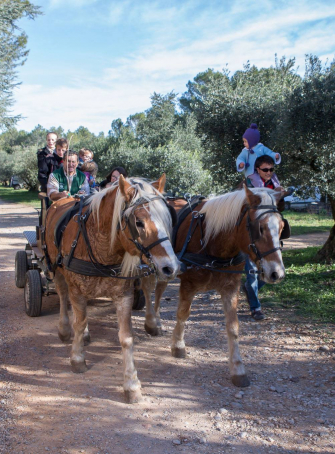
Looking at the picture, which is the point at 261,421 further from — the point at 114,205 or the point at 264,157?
the point at 264,157

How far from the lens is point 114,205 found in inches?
131

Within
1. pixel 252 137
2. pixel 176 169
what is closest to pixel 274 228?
pixel 252 137

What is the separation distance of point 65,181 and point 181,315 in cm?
257

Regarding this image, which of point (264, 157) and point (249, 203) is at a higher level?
point (264, 157)

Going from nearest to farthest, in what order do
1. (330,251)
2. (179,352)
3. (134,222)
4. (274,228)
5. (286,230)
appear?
(134,222), (274,228), (286,230), (179,352), (330,251)

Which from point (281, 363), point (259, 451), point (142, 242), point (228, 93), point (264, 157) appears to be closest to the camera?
point (259, 451)

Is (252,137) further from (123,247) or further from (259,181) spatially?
(123,247)

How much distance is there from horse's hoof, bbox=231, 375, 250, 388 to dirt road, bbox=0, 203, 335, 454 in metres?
0.06

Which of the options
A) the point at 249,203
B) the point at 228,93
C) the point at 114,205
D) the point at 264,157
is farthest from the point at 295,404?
the point at 228,93

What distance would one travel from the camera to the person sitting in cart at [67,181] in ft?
16.8

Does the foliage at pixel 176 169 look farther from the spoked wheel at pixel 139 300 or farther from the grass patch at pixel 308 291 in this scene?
the spoked wheel at pixel 139 300

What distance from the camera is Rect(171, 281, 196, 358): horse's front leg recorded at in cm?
407

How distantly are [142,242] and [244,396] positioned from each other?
1.80 metres

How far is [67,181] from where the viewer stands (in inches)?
210
